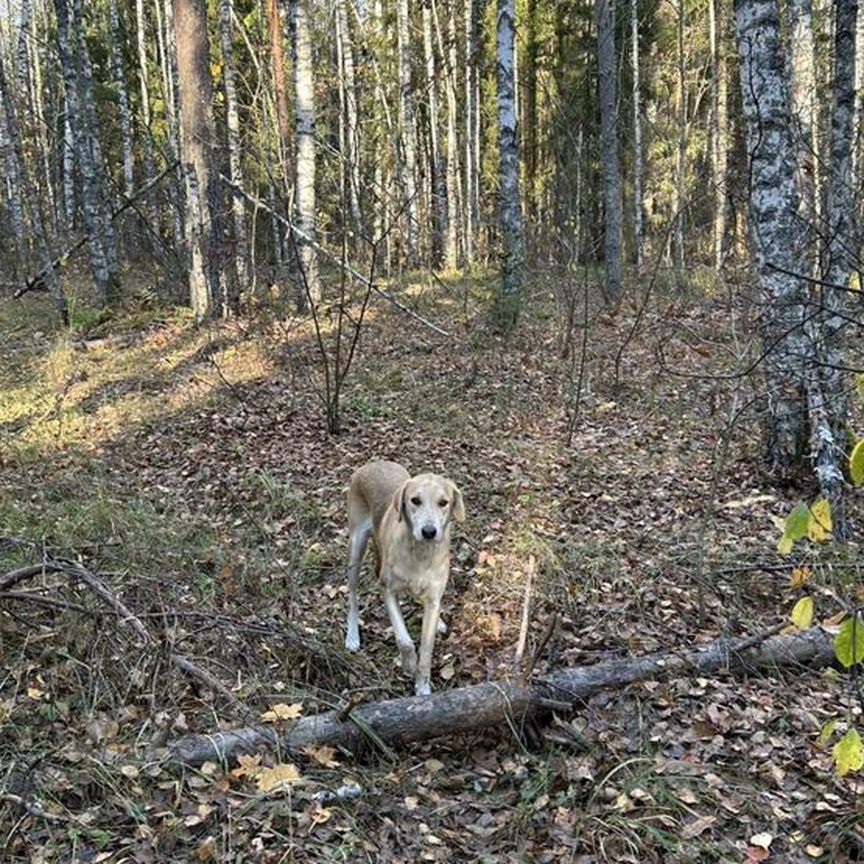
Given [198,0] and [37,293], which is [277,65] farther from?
[37,293]

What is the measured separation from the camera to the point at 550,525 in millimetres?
6457

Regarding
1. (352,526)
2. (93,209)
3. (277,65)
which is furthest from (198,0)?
(352,526)

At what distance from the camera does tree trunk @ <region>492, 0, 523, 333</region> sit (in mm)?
12539

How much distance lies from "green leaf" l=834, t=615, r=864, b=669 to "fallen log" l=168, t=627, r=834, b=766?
2.63 metres

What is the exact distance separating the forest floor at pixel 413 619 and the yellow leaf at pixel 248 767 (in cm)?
3

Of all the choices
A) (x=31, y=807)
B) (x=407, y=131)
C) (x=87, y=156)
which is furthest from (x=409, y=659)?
(x=407, y=131)

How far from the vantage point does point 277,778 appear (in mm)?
3551

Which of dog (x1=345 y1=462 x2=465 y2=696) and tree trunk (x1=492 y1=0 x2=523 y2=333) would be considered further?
tree trunk (x1=492 y1=0 x2=523 y2=333)

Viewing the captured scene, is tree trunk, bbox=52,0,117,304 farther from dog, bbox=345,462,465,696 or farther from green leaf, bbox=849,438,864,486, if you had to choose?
green leaf, bbox=849,438,864,486

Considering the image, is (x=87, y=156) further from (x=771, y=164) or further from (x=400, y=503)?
(x=400, y=503)

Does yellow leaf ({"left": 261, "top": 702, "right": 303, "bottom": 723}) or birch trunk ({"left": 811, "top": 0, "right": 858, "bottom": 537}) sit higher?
birch trunk ({"left": 811, "top": 0, "right": 858, "bottom": 537})

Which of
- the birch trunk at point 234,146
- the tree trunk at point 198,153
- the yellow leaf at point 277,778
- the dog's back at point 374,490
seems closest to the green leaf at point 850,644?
the yellow leaf at point 277,778

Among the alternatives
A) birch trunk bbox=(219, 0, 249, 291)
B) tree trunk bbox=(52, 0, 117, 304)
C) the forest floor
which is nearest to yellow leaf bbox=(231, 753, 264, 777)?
the forest floor

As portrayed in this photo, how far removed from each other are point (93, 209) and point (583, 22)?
19.4 meters
